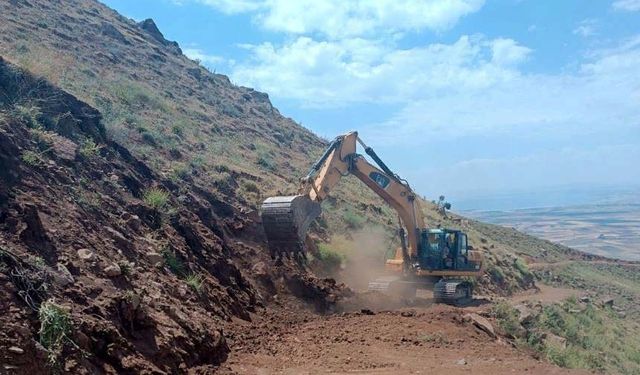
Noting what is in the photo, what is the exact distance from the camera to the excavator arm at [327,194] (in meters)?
14.6

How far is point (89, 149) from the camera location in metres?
13.2

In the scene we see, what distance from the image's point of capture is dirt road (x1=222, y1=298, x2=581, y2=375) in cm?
975

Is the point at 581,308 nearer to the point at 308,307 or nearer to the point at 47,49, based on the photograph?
the point at 308,307

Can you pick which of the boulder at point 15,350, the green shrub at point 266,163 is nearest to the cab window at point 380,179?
the green shrub at point 266,163

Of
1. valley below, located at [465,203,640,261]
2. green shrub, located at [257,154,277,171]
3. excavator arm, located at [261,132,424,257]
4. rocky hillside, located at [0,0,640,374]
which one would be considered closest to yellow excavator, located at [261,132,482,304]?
excavator arm, located at [261,132,424,257]

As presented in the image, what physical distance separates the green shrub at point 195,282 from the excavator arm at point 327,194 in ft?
10.6

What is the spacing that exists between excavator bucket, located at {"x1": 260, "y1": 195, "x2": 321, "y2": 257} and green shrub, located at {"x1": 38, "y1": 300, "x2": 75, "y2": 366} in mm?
8178

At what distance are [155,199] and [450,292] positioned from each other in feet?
31.6

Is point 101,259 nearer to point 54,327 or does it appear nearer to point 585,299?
point 54,327

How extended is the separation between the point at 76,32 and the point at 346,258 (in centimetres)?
2665

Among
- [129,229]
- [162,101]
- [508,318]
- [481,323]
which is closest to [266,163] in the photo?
[162,101]

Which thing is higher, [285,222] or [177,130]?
[177,130]

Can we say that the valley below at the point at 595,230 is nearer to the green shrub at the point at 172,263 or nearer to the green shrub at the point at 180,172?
the green shrub at the point at 180,172

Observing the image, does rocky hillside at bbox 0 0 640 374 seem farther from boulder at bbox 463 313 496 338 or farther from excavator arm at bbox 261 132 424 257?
boulder at bbox 463 313 496 338
